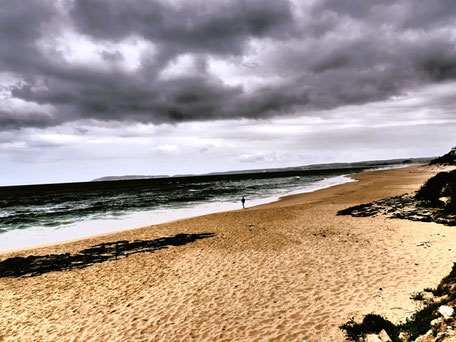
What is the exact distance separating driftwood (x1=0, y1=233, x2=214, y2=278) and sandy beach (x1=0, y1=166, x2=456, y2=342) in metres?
1.09

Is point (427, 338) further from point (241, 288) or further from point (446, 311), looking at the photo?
point (241, 288)

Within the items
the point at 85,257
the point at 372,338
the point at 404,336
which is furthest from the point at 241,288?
the point at 85,257

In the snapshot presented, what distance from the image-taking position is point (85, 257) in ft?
59.2

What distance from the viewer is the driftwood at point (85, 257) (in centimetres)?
1627

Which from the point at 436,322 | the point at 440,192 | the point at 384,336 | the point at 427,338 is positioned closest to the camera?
the point at 427,338

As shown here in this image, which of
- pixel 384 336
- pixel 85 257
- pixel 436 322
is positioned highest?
pixel 436 322

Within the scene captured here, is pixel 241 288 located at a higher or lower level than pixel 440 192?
lower

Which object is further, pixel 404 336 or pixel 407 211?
pixel 407 211

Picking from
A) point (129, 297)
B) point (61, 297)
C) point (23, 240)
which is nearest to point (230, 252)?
point (129, 297)

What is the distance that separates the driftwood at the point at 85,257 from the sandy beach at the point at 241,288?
1091 mm

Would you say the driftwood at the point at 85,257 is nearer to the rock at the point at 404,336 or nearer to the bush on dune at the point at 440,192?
the rock at the point at 404,336

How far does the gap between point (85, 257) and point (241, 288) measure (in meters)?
12.8

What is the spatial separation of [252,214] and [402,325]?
74.8 ft

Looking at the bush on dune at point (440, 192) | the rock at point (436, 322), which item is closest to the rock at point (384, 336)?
the rock at point (436, 322)
